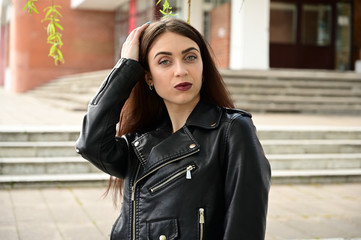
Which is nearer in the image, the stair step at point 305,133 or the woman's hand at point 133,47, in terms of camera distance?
the woman's hand at point 133,47

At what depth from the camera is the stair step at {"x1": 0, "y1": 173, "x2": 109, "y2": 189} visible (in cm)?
609

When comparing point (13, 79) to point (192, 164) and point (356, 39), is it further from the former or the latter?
point (192, 164)

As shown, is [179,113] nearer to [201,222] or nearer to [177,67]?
[177,67]

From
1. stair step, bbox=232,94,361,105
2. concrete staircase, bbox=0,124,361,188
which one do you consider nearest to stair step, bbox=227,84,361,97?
stair step, bbox=232,94,361,105

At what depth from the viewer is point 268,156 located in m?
7.34

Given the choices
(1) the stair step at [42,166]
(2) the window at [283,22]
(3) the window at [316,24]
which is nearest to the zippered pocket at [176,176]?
(1) the stair step at [42,166]

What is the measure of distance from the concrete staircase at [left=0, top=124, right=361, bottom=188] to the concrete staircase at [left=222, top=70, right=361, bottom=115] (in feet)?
14.7

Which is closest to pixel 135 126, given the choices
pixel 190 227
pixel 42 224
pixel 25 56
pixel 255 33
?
pixel 190 227

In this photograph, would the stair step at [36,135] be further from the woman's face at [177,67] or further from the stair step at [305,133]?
the woman's face at [177,67]

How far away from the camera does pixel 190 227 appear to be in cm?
186

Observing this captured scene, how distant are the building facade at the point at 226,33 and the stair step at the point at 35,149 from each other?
5.37 m

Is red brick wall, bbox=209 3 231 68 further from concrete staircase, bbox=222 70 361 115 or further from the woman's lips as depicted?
the woman's lips

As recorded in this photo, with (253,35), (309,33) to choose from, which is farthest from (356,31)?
(253,35)

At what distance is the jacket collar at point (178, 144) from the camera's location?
6.33 feet
